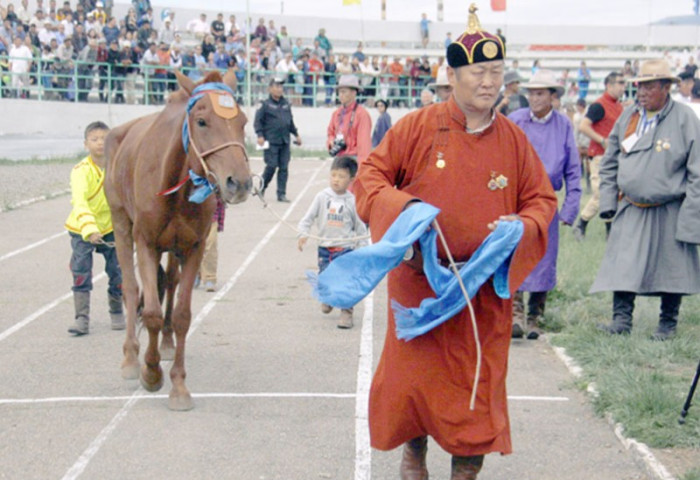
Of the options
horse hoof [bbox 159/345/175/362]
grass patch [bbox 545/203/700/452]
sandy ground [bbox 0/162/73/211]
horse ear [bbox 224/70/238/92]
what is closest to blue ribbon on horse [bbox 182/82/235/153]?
horse ear [bbox 224/70/238/92]

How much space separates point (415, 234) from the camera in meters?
4.16

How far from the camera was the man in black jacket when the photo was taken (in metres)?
18.1

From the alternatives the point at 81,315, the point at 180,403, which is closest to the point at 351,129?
the point at 81,315

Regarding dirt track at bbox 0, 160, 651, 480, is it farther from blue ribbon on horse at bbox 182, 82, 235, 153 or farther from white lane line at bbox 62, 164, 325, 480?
blue ribbon on horse at bbox 182, 82, 235, 153

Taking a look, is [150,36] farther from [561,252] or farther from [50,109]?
[561,252]

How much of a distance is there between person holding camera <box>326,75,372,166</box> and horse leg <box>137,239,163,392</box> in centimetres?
589

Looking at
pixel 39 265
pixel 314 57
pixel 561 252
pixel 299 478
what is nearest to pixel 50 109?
pixel 314 57

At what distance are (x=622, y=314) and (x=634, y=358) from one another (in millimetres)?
962

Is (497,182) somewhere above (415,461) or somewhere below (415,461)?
above

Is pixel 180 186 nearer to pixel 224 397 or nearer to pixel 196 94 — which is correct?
pixel 196 94

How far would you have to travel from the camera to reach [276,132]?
59.5 feet

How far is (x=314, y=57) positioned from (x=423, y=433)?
31.5 meters

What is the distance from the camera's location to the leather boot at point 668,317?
786cm

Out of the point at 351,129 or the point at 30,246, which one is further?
the point at 30,246
